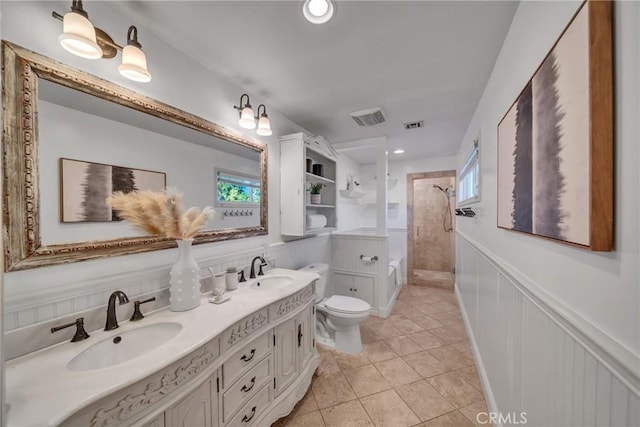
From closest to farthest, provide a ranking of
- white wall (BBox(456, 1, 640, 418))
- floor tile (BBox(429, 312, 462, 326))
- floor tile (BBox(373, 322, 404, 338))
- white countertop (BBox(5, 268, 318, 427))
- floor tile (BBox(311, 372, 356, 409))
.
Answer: white wall (BBox(456, 1, 640, 418))
white countertop (BBox(5, 268, 318, 427))
floor tile (BBox(311, 372, 356, 409))
floor tile (BBox(373, 322, 404, 338))
floor tile (BBox(429, 312, 462, 326))

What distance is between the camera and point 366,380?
73.6 inches

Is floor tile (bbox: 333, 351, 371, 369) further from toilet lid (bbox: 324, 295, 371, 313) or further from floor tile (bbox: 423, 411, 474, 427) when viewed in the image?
floor tile (bbox: 423, 411, 474, 427)

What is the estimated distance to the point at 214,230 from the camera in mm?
1652

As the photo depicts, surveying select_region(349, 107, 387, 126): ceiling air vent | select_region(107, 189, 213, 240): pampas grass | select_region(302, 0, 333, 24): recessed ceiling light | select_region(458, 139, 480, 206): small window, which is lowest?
select_region(107, 189, 213, 240): pampas grass

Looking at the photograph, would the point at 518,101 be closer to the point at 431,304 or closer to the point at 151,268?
the point at 151,268

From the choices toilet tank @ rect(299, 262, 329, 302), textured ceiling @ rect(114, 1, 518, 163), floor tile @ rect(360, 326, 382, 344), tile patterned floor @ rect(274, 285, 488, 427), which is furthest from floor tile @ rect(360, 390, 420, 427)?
textured ceiling @ rect(114, 1, 518, 163)

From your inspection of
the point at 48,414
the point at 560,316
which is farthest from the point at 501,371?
the point at 48,414

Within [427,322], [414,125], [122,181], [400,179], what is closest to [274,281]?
[122,181]

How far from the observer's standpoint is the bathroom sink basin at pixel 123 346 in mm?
924

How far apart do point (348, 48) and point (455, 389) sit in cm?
255

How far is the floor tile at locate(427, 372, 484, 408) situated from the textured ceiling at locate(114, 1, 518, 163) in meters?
2.37

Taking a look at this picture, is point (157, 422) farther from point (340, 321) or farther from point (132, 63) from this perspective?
point (340, 321)

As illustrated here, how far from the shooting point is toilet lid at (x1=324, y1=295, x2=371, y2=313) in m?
2.20

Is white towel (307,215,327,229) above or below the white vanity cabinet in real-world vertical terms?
above
